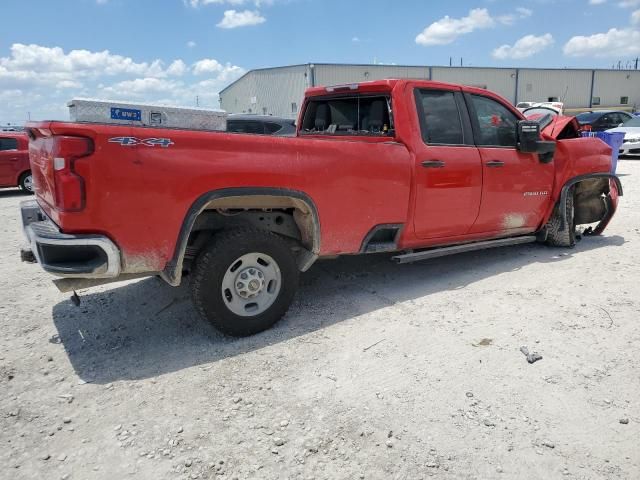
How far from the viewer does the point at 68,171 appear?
107 inches

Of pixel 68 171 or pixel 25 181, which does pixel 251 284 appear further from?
pixel 25 181

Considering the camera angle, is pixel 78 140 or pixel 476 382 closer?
pixel 78 140

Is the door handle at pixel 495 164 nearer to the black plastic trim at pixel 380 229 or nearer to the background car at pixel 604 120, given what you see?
the black plastic trim at pixel 380 229

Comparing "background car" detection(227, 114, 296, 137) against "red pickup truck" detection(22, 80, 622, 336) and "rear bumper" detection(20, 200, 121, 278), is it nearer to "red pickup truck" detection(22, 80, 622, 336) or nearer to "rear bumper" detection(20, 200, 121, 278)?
"red pickup truck" detection(22, 80, 622, 336)

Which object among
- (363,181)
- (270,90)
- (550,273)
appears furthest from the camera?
(270,90)

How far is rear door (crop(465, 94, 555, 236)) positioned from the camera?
4.75 metres

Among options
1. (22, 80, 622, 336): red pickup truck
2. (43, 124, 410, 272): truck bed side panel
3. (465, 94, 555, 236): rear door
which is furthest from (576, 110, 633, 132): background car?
(43, 124, 410, 272): truck bed side panel

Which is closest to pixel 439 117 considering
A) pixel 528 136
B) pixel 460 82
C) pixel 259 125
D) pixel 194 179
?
pixel 528 136

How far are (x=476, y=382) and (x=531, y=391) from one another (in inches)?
12.2

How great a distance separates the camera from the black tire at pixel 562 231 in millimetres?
5684

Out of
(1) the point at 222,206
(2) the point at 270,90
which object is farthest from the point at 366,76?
(1) the point at 222,206

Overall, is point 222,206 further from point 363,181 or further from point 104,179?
point 363,181

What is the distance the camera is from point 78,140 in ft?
8.87

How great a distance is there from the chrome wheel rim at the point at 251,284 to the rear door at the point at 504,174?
2.31 metres
